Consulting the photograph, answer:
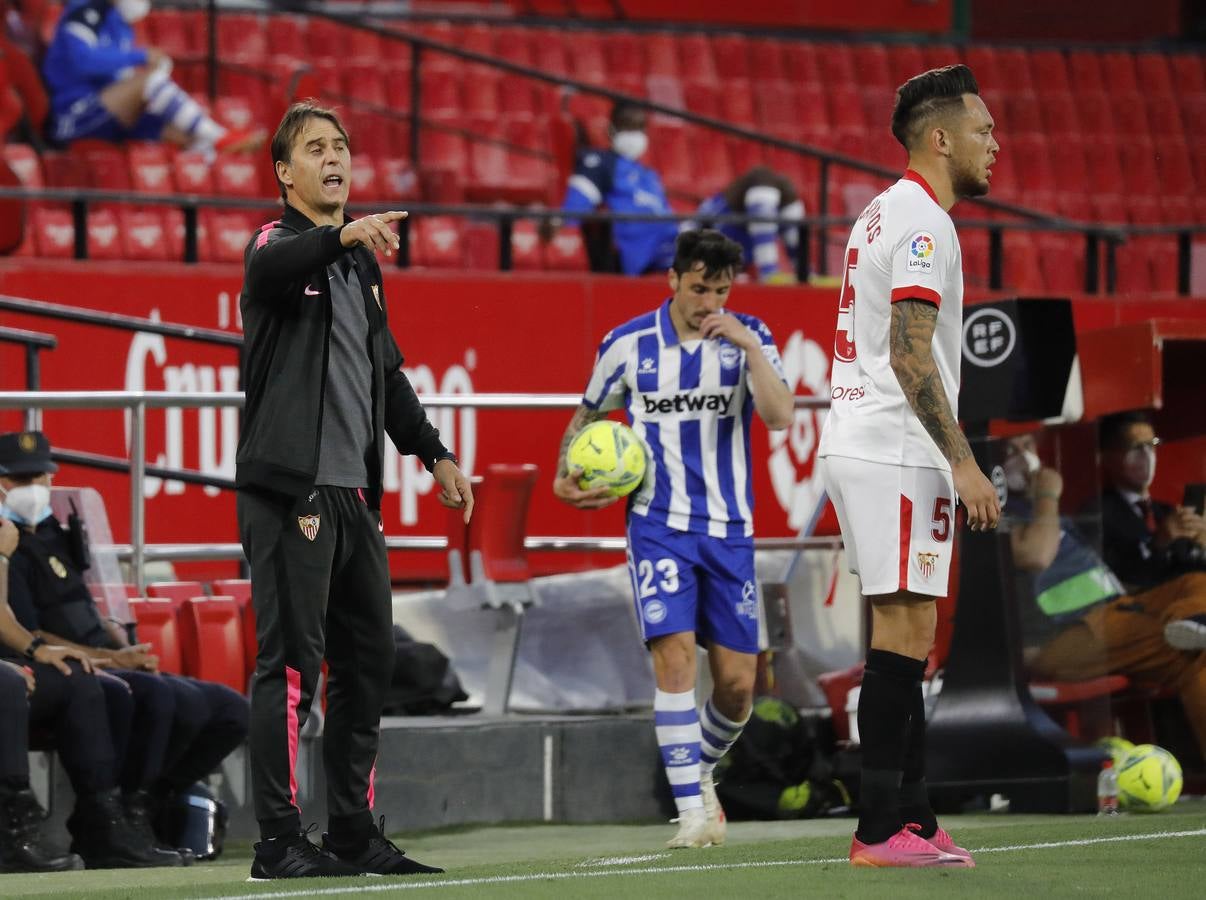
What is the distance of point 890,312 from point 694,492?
74.2 inches

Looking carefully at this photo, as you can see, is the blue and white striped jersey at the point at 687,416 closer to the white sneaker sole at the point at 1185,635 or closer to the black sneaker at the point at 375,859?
the black sneaker at the point at 375,859

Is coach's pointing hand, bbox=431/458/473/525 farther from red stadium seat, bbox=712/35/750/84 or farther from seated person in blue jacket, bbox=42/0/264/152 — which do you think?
red stadium seat, bbox=712/35/750/84

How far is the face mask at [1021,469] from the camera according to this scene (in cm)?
801

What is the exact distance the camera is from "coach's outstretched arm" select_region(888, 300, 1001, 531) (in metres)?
4.91

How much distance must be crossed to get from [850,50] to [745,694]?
41.6 ft

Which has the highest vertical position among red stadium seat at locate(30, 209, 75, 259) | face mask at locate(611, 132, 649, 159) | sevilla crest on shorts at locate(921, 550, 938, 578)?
face mask at locate(611, 132, 649, 159)

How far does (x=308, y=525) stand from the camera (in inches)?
205

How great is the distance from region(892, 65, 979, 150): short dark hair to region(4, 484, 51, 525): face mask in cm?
320

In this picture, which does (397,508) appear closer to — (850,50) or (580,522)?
(580,522)

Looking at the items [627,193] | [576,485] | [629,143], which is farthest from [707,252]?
[629,143]

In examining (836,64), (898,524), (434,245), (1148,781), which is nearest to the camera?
(898,524)

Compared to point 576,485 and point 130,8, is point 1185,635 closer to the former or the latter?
point 576,485

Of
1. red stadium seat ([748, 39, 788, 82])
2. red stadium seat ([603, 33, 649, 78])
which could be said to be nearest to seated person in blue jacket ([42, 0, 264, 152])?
red stadium seat ([603, 33, 649, 78])

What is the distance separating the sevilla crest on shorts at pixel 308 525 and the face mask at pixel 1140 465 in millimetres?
4283
